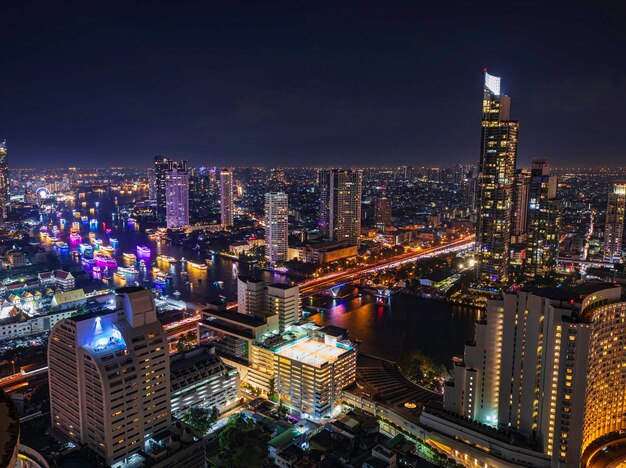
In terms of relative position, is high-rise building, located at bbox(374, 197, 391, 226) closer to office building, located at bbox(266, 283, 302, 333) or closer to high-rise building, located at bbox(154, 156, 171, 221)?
high-rise building, located at bbox(154, 156, 171, 221)

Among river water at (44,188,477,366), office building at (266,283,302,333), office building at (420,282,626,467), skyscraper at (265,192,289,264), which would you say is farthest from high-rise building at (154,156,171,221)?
office building at (420,282,626,467)

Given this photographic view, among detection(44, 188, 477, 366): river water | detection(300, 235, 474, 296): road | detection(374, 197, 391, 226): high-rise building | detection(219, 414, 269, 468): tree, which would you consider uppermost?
detection(374, 197, 391, 226): high-rise building

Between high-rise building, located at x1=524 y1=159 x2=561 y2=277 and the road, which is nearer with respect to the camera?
the road

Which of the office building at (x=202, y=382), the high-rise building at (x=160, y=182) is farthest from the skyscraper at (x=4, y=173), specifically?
the office building at (x=202, y=382)

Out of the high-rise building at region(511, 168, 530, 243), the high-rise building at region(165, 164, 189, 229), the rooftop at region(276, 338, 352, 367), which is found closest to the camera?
the rooftop at region(276, 338, 352, 367)

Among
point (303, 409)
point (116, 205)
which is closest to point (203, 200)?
point (116, 205)

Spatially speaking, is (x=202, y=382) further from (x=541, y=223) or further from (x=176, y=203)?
(x=176, y=203)

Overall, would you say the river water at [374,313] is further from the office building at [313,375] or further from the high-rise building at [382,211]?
the high-rise building at [382,211]
